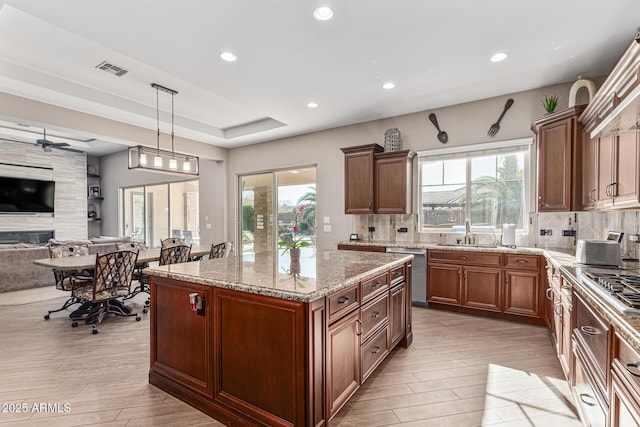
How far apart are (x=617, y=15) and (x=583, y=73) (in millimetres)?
1185

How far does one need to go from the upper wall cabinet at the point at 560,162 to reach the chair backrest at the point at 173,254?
176 inches

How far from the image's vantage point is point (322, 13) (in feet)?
7.68

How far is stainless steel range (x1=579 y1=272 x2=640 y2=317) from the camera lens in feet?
4.16

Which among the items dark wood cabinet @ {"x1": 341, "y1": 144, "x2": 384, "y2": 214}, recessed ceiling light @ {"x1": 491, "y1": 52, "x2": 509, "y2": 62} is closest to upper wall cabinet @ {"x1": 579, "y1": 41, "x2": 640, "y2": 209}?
recessed ceiling light @ {"x1": 491, "y1": 52, "x2": 509, "y2": 62}

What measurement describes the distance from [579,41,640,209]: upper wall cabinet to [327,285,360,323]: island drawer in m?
1.62

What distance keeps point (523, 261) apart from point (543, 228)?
0.67 m

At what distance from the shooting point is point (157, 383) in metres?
2.23

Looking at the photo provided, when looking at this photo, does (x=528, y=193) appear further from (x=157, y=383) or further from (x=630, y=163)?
(x=157, y=383)

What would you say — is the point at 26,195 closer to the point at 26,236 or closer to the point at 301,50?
the point at 26,236

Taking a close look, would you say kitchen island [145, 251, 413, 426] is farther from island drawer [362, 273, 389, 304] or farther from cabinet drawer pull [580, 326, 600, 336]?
cabinet drawer pull [580, 326, 600, 336]

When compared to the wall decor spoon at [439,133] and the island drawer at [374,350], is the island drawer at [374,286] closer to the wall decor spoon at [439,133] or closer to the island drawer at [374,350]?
the island drawer at [374,350]

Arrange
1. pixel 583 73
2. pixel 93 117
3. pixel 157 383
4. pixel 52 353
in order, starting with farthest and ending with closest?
pixel 93 117 → pixel 583 73 → pixel 52 353 → pixel 157 383

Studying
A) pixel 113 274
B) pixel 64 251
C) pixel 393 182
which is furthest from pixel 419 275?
pixel 64 251

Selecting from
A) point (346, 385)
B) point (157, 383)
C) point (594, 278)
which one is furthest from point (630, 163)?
point (157, 383)
